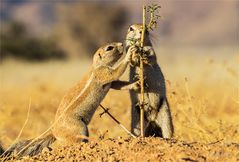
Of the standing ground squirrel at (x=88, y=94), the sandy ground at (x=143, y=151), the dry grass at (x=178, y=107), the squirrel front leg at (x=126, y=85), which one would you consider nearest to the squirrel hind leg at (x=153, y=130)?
the dry grass at (x=178, y=107)

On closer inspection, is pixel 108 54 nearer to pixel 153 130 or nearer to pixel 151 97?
pixel 151 97

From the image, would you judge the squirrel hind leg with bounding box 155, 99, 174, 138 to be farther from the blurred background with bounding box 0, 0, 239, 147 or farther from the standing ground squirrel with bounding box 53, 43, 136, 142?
the standing ground squirrel with bounding box 53, 43, 136, 142

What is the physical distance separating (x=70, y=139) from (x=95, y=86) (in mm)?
666

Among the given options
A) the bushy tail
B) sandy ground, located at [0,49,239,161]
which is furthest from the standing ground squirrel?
sandy ground, located at [0,49,239,161]

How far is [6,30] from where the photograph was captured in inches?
1827

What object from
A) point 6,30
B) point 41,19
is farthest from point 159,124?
point 41,19

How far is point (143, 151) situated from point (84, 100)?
163 centimetres

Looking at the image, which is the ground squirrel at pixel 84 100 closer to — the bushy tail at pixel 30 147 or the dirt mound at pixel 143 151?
the bushy tail at pixel 30 147

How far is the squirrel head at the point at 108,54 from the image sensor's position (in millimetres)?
7292

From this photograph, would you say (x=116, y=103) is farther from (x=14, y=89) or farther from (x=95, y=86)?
(x=14, y=89)

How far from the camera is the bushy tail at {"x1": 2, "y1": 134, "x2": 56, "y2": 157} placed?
6.75m

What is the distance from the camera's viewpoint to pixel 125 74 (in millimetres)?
14211

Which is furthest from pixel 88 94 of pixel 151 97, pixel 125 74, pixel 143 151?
pixel 125 74

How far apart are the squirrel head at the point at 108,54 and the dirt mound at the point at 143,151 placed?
1495mm
